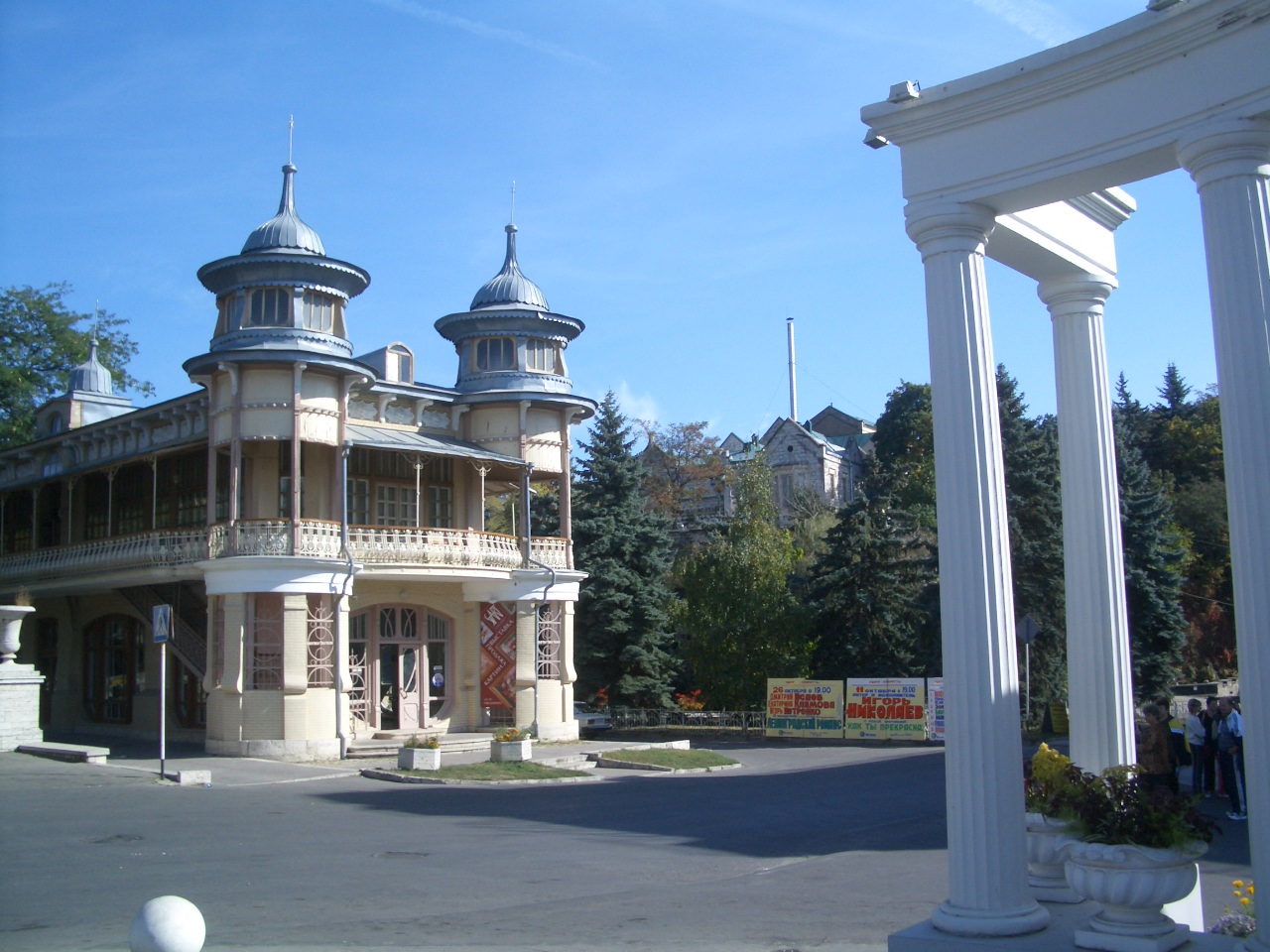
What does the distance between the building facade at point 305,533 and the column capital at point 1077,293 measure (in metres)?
21.2

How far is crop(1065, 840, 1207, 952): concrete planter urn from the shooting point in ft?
21.7

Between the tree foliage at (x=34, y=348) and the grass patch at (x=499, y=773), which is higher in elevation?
the tree foliage at (x=34, y=348)

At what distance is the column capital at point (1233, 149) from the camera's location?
6.64 metres

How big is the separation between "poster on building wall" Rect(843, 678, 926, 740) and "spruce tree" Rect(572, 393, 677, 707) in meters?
8.75

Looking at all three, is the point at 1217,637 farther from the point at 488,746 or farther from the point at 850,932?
the point at 850,932

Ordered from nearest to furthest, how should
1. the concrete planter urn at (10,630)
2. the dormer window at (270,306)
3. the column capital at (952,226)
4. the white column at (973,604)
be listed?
the white column at (973,604)
the column capital at (952,226)
the concrete planter urn at (10,630)
the dormer window at (270,306)

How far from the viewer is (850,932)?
9375mm

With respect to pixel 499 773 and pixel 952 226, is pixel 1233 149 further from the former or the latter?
pixel 499 773

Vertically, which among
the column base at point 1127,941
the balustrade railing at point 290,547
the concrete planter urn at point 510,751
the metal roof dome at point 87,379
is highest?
the metal roof dome at point 87,379

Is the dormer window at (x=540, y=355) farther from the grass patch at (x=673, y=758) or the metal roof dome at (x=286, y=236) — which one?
the grass patch at (x=673, y=758)

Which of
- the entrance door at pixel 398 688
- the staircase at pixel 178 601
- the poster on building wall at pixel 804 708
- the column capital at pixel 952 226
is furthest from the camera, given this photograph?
the poster on building wall at pixel 804 708

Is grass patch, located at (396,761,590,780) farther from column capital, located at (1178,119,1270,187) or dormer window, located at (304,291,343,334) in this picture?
column capital, located at (1178,119,1270,187)

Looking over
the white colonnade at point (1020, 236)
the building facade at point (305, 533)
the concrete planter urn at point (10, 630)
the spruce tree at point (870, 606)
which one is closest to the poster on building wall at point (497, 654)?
the building facade at point (305, 533)

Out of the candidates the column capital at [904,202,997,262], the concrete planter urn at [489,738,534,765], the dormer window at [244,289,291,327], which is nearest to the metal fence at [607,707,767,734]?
the concrete planter urn at [489,738,534,765]
